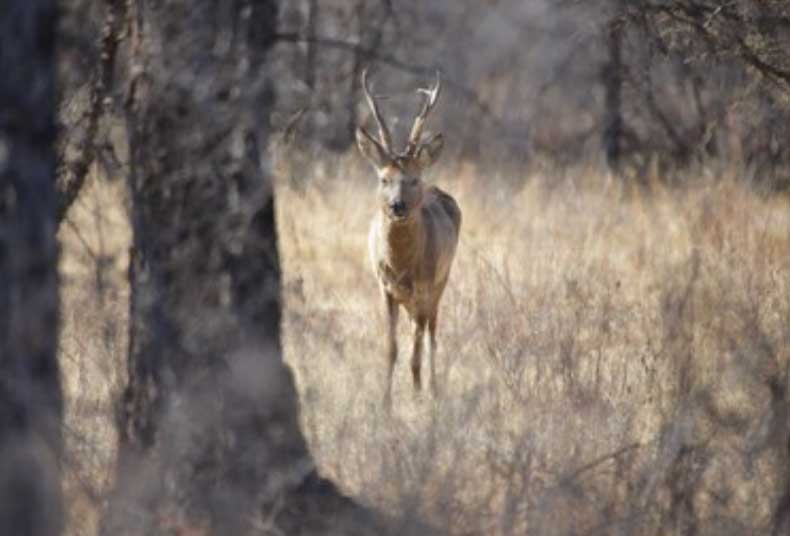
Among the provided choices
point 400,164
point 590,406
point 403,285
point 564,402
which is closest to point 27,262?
point 564,402

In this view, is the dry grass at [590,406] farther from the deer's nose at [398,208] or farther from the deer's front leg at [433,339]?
the deer's nose at [398,208]

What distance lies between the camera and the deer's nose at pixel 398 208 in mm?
13953

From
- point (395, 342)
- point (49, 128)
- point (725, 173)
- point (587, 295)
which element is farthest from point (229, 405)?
point (725, 173)

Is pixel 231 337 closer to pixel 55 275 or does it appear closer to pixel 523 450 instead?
pixel 523 450

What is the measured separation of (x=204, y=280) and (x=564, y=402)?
4.68ft

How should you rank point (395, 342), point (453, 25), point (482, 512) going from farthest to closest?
1. point (453, 25)
2. point (395, 342)
3. point (482, 512)

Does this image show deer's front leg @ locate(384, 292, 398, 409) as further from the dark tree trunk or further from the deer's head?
the dark tree trunk

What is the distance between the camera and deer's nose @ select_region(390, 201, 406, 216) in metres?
14.0

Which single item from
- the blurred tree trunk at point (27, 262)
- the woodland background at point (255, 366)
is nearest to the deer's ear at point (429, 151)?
the woodland background at point (255, 366)

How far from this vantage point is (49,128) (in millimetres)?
5961

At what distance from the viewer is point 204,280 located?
25.7 ft

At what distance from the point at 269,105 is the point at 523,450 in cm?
168

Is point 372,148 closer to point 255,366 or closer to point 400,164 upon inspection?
point 400,164

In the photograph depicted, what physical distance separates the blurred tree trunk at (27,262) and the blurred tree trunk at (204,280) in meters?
→ 1.21
